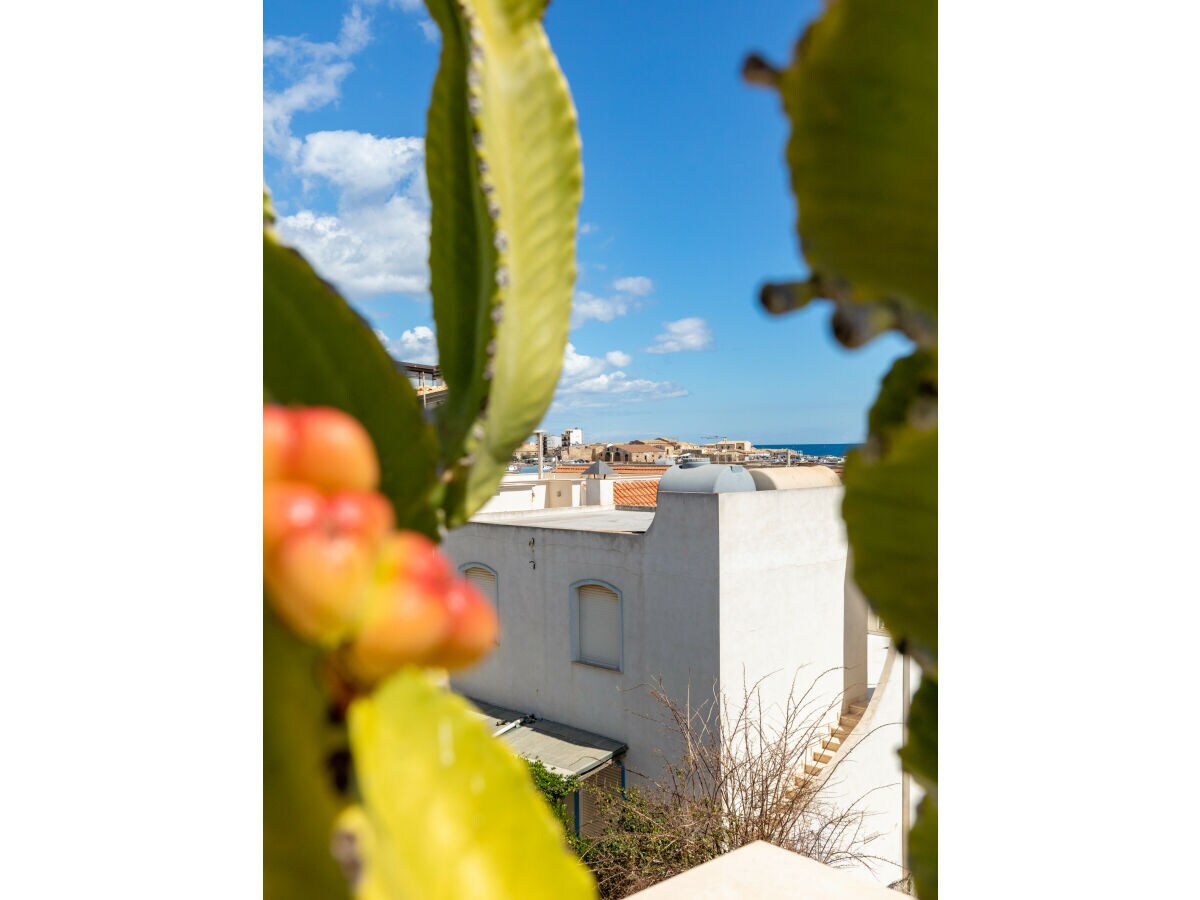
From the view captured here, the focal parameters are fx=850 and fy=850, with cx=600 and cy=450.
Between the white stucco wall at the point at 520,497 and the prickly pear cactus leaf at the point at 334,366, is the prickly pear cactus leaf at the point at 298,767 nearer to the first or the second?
the prickly pear cactus leaf at the point at 334,366

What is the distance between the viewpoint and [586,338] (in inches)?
34.9

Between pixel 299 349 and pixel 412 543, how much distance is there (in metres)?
0.13

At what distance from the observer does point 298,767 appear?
1.26 ft

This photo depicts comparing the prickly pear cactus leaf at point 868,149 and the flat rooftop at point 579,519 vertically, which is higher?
the prickly pear cactus leaf at point 868,149

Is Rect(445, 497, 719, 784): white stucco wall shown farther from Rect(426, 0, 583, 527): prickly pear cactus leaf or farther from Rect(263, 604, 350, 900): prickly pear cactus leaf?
Rect(263, 604, 350, 900): prickly pear cactus leaf

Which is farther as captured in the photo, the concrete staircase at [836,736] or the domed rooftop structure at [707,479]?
the domed rooftop structure at [707,479]

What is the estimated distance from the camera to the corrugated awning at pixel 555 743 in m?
4.42

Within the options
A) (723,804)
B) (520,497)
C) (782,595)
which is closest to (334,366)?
(723,804)

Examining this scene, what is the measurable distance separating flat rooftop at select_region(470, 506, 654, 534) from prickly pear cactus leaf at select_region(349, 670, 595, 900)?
430 cm

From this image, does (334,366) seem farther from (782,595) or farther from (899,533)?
(782,595)

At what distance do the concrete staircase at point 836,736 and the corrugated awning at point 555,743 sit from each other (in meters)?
1.03

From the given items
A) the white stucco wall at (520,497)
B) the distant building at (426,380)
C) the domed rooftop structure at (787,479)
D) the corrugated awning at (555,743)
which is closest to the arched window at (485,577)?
the corrugated awning at (555,743)
